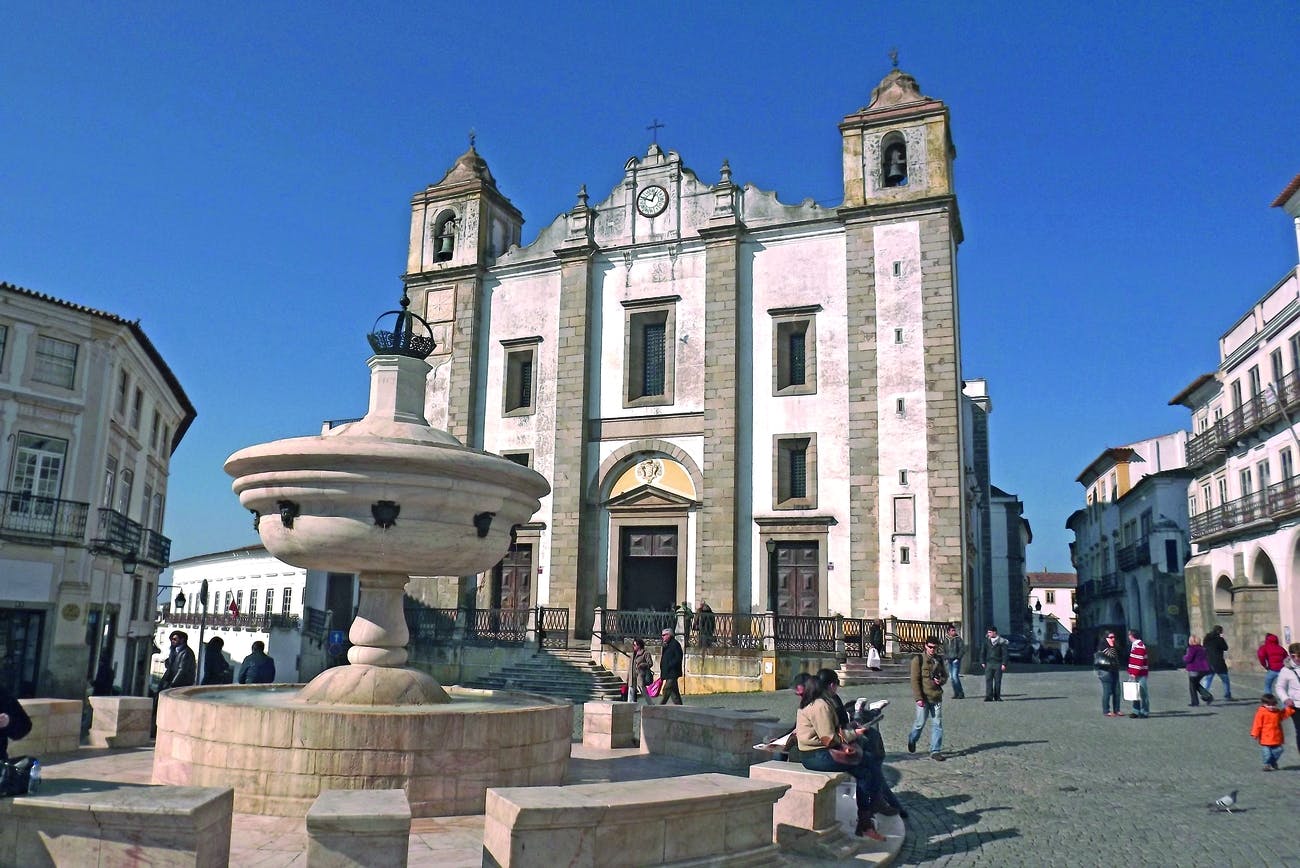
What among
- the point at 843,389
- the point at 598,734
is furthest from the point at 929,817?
the point at 843,389

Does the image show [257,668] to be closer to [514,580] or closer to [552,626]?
[552,626]

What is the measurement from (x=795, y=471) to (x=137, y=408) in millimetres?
18527

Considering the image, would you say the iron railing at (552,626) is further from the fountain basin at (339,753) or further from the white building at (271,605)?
the fountain basin at (339,753)

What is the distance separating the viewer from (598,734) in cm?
1097

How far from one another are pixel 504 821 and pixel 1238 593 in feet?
99.3

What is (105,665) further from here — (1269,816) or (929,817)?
(1269,816)

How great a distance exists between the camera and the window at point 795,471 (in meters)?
26.8

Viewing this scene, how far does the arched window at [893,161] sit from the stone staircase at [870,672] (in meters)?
13.2

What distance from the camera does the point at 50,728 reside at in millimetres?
8844

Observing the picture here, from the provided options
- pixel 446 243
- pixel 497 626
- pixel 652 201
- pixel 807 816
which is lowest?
pixel 807 816

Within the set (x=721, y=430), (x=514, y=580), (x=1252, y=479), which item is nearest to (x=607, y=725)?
(x=721, y=430)

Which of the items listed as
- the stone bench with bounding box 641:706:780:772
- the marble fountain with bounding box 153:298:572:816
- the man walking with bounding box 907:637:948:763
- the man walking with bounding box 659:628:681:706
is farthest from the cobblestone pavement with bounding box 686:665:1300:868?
the marble fountain with bounding box 153:298:572:816

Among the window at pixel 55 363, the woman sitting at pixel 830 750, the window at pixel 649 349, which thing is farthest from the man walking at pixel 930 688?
the window at pixel 55 363

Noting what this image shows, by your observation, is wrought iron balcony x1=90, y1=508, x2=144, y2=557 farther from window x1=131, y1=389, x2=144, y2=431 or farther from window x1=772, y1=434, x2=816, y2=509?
window x1=772, y1=434, x2=816, y2=509
